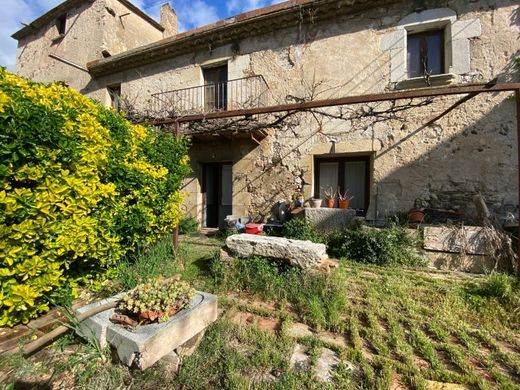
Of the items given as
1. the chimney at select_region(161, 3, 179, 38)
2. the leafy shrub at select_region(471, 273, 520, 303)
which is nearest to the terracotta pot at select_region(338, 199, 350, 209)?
the leafy shrub at select_region(471, 273, 520, 303)

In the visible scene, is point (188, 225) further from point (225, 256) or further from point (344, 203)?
point (344, 203)

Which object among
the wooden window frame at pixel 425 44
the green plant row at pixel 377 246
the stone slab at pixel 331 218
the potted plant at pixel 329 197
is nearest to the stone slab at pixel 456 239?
the green plant row at pixel 377 246

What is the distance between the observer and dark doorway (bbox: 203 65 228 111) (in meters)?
7.57

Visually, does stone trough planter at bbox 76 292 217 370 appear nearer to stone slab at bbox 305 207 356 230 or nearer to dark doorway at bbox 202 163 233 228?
stone slab at bbox 305 207 356 230

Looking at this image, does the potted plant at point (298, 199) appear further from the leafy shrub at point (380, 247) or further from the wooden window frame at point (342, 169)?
the leafy shrub at point (380, 247)

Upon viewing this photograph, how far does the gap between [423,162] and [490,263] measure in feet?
8.13

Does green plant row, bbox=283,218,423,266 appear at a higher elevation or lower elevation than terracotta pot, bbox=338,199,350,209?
lower

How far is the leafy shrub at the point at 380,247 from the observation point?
14.1ft

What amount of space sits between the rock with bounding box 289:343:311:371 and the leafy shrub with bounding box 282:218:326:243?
3.03 m

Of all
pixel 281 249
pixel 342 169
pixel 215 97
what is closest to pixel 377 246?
pixel 281 249

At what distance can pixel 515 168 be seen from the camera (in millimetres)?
5066

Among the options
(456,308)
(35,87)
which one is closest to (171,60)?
(35,87)

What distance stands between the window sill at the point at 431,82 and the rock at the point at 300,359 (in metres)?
5.85

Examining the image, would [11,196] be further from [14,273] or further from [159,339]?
[159,339]
